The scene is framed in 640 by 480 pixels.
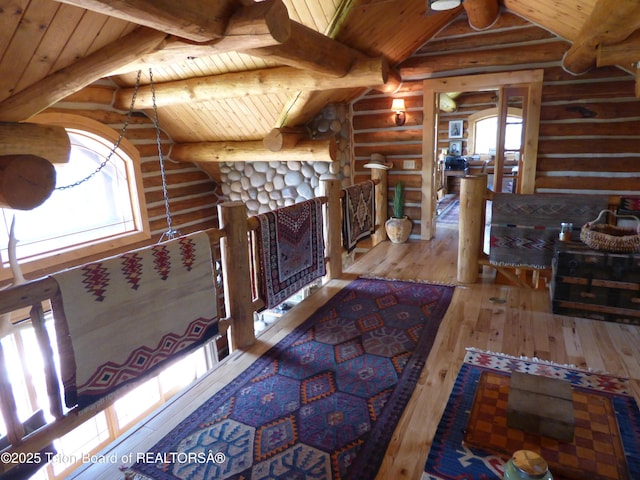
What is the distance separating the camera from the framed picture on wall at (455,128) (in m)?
12.0

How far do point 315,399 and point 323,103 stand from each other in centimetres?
457

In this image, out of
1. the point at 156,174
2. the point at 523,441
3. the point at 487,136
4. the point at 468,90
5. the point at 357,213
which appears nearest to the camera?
the point at 523,441

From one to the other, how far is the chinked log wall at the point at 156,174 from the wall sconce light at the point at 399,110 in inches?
144

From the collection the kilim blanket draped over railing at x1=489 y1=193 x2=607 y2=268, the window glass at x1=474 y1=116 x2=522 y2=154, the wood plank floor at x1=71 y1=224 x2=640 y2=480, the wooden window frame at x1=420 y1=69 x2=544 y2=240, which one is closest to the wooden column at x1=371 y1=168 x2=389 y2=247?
the wooden window frame at x1=420 y1=69 x2=544 y2=240

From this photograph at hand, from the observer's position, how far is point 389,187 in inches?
260

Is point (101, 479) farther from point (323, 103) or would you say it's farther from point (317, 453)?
point (323, 103)

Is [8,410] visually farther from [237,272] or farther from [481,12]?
[481,12]

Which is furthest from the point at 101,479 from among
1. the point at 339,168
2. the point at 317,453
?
the point at 339,168

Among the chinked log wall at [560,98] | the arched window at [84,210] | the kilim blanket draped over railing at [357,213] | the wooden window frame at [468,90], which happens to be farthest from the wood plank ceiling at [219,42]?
the kilim blanket draped over railing at [357,213]

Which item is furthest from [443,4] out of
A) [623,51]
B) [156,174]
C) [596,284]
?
[156,174]

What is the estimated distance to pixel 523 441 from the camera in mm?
1855

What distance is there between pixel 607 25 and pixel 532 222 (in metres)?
1.77

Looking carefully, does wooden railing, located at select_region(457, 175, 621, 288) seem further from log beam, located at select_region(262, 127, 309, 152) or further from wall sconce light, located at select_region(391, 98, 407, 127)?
log beam, located at select_region(262, 127, 309, 152)

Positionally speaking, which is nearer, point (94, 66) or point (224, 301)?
point (94, 66)
